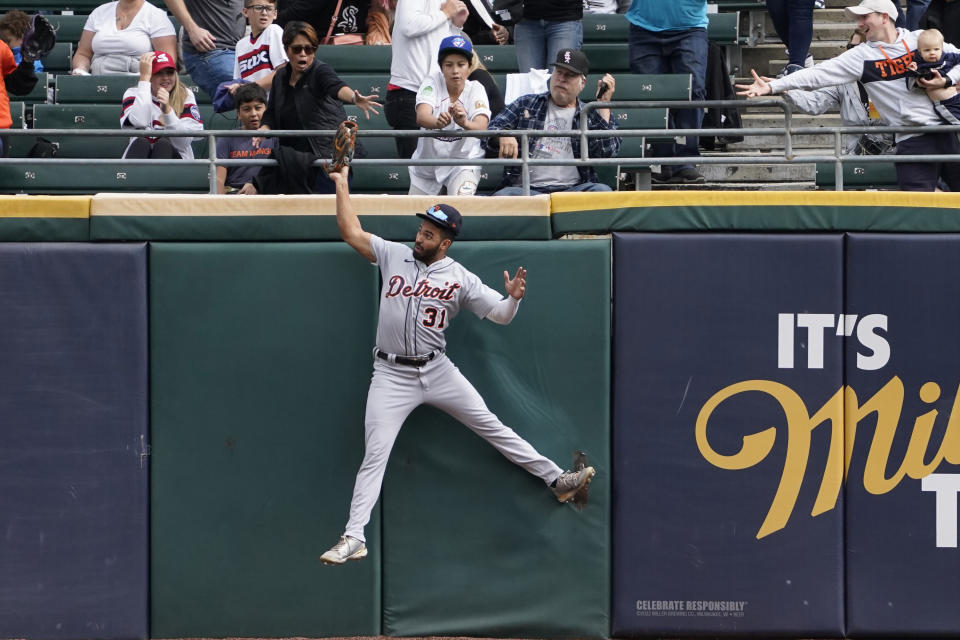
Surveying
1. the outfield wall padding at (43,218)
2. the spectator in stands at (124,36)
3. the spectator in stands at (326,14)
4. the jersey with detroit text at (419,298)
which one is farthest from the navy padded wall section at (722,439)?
the spectator in stands at (124,36)

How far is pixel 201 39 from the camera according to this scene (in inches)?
428

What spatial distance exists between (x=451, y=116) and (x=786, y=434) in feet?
9.28

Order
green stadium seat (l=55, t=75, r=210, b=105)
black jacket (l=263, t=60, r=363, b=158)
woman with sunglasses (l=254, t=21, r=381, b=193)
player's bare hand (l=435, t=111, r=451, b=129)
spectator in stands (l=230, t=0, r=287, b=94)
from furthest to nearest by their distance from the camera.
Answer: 1. green stadium seat (l=55, t=75, r=210, b=105)
2. spectator in stands (l=230, t=0, r=287, b=94)
3. black jacket (l=263, t=60, r=363, b=158)
4. woman with sunglasses (l=254, t=21, r=381, b=193)
5. player's bare hand (l=435, t=111, r=451, b=129)

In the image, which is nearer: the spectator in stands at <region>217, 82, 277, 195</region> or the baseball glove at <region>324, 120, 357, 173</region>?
the baseball glove at <region>324, 120, 357, 173</region>

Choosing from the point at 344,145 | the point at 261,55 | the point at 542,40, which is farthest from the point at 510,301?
the point at 542,40

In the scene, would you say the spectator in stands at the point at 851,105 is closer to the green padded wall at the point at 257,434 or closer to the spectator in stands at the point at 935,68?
the spectator in stands at the point at 935,68

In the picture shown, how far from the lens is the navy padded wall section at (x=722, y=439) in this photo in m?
7.74

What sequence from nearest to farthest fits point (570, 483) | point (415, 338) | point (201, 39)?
point (415, 338) → point (570, 483) → point (201, 39)

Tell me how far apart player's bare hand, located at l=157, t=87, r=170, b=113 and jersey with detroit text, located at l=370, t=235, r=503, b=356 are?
2.36 meters

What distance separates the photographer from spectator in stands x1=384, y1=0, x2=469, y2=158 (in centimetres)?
941

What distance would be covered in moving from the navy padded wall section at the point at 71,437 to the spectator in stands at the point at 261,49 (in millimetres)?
2661

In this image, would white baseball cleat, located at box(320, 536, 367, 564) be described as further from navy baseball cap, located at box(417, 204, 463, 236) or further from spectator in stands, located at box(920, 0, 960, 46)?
spectator in stands, located at box(920, 0, 960, 46)

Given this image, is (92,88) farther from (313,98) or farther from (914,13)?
(914,13)

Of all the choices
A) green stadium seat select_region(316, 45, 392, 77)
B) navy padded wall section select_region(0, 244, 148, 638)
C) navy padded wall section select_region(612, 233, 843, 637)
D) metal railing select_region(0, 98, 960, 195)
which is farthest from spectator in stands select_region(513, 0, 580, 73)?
navy padded wall section select_region(0, 244, 148, 638)
